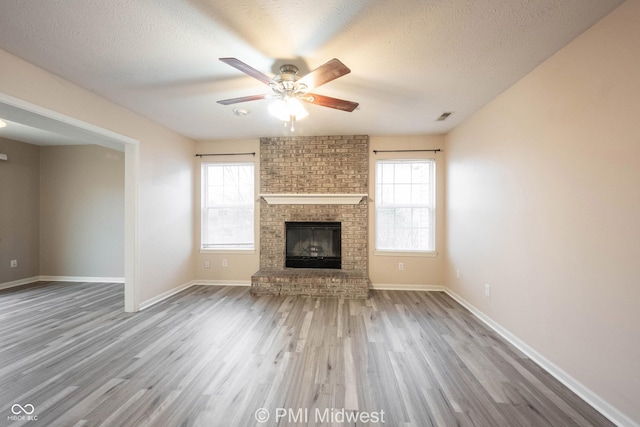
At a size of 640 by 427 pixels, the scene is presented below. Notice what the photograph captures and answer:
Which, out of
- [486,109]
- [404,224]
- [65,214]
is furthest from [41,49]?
[404,224]

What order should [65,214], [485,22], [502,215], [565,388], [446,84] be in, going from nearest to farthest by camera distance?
[485,22] < [565,388] < [446,84] < [502,215] < [65,214]

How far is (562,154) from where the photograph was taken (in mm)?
1786

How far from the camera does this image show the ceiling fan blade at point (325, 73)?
5.20 feet

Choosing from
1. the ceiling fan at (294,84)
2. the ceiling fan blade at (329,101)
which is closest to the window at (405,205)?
the ceiling fan blade at (329,101)

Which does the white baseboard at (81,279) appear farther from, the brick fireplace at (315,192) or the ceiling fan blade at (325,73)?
the ceiling fan blade at (325,73)

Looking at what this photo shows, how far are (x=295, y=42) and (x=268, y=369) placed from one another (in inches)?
98.8

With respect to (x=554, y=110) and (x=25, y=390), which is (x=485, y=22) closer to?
(x=554, y=110)

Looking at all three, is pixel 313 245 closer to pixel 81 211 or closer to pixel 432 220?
pixel 432 220

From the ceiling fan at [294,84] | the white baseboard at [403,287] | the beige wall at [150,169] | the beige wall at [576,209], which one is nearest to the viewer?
the beige wall at [576,209]

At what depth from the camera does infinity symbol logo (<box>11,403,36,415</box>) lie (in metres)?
1.45

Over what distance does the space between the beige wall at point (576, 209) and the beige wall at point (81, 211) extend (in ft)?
19.0

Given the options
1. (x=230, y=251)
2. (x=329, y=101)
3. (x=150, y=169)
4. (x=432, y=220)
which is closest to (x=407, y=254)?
(x=432, y=220)

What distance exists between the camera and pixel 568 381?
1.71 m

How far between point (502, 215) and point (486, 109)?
4.14 feet
